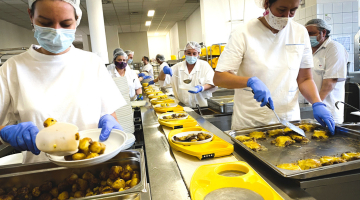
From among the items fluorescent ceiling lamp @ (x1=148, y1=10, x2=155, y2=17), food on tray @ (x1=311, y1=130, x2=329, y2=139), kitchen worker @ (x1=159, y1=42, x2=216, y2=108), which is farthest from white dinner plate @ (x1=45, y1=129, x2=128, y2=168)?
fluorescent ceiling lamp @ (x1=148, y1=10, x2=155, y2=17)

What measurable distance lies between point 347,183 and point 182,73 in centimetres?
300

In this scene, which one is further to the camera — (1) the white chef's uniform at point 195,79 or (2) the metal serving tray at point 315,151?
(1) the white chef's uniform at point 195,79

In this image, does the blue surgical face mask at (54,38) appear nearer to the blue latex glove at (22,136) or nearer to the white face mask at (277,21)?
the blue latex glove at (22,136)

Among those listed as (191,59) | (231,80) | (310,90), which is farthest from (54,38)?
(191,59)

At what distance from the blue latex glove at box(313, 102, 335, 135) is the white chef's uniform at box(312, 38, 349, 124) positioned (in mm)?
1324

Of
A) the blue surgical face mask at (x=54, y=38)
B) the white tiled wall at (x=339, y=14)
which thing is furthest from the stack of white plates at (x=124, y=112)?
the white tiled wall at (x=339, y=14)

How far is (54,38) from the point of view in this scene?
1187 mm

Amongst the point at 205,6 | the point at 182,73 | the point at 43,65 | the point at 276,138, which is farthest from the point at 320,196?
the point at 205,6

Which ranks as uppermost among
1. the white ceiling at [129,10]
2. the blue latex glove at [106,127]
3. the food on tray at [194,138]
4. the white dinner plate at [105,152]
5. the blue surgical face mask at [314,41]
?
the white ceiling at [129,10]

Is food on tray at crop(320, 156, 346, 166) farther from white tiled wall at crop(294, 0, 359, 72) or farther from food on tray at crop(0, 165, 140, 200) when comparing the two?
white tiled wall at crop(294, 0, 359, 72)

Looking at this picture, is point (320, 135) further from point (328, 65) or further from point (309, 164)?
point (328, 65)

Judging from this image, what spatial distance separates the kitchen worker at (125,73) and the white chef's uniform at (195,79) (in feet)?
3.02

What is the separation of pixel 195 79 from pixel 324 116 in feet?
7.58

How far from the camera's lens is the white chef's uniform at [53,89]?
1.18 m
